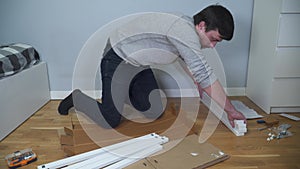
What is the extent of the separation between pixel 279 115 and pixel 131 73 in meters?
0.91

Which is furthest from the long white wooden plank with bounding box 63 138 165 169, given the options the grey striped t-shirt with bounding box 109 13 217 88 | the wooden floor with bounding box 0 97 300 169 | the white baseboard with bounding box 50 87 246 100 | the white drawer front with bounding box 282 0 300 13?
the white drawer front with bounding box 282 0 300 13

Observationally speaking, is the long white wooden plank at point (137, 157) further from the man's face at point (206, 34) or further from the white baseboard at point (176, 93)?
the white baseboard at point (176, 93)

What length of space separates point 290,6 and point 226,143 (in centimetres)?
81

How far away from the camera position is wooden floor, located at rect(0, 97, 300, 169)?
1.05 m

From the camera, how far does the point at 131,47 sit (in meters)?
1.21

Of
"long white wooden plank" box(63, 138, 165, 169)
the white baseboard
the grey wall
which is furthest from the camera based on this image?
the white baseboard

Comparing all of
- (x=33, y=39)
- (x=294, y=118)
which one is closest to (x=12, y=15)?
(x=33, y=39)

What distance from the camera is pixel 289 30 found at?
142 cm

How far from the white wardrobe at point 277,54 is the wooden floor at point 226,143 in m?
0.14

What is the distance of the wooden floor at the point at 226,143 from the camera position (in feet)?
3.46

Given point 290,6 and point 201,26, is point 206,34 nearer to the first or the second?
point 201,26

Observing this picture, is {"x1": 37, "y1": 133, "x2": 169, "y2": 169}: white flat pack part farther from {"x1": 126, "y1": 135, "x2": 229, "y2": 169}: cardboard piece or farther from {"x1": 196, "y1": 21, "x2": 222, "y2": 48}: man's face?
{"x1": 196, "y1": 21, "x2": 222, "y2": 48}: man's face

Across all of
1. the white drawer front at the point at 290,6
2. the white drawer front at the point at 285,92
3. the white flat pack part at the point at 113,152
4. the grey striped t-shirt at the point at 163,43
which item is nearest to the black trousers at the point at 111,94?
the grey striped t-shirt at the point at 163,43

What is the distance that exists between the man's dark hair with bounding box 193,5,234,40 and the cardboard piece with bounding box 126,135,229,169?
Answer: 1.59ft
